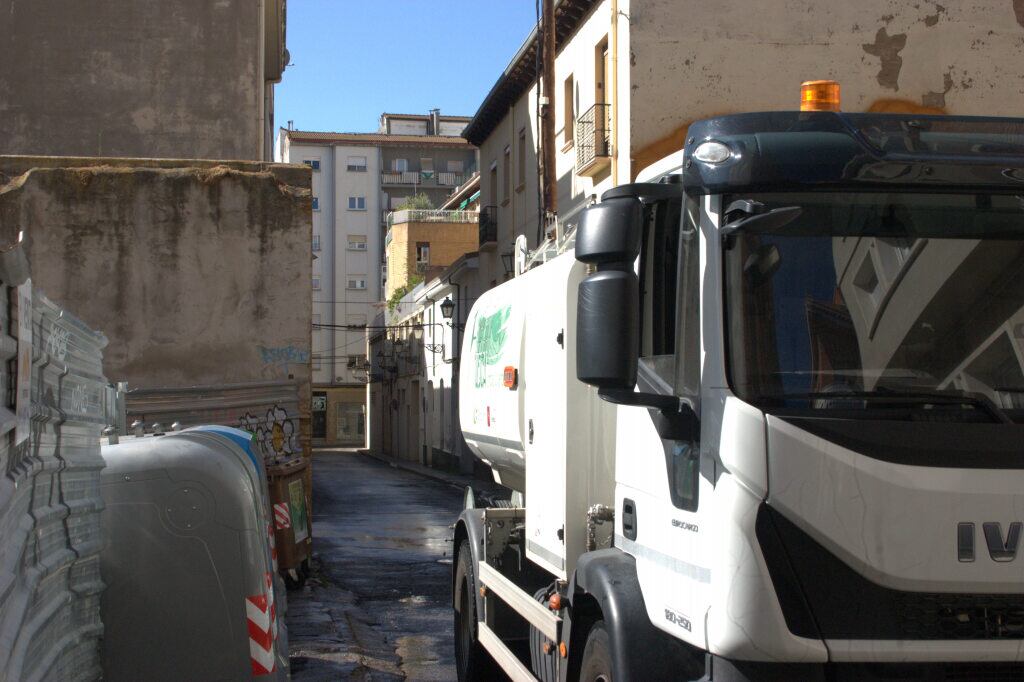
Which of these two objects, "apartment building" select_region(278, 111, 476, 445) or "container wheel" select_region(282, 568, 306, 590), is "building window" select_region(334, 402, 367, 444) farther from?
"container wheel" select_region(282, 568, 306, 590)

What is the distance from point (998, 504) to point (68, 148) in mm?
19602

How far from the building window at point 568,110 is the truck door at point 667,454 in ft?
66.3

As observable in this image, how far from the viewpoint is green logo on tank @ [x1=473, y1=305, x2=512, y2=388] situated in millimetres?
7250

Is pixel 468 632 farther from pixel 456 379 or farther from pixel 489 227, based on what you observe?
pixel 456 379

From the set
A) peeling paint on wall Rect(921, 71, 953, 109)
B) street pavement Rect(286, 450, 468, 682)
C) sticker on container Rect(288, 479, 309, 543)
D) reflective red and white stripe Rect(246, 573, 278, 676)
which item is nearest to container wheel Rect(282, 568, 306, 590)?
street pavement Rect(286, 450, 468, 682)

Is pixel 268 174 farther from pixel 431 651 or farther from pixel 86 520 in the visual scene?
pixel 86 520

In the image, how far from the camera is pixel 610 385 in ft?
13.3

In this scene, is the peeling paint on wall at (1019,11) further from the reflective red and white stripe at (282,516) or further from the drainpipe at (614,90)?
the reflective red and white stripe at (282,516)

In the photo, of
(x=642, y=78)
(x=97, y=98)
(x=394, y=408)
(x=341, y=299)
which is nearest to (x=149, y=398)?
(x=97, y=98)

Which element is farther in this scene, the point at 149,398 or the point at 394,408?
the point at 394,408

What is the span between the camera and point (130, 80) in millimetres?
20969

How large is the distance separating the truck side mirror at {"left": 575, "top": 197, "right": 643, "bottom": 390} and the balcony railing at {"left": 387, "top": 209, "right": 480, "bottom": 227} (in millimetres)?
55641

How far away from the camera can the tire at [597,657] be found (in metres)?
4.62

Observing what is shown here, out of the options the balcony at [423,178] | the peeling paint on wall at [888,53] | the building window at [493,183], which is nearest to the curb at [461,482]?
the building window at [493,183]
